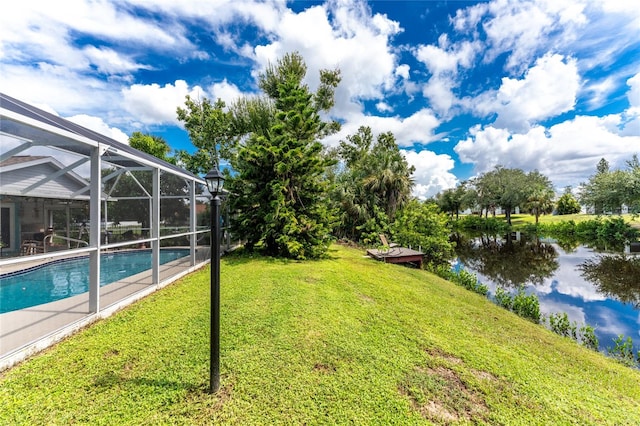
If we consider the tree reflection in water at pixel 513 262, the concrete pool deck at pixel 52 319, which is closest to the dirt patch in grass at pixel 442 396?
the concrete pool deck at pixel 52 319

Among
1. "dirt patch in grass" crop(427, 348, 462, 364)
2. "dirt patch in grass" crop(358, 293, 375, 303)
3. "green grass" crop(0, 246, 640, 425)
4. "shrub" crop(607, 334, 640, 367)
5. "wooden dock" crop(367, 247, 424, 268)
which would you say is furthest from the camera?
"wooden dock" crop(367, 247, 424, 268)

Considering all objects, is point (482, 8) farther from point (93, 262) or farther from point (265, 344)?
point (93, 262)

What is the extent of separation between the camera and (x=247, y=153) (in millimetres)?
7824

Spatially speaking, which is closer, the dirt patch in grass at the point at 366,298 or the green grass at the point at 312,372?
the green grass at the point at 312,372

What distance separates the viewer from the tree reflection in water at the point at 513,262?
9.94 metres

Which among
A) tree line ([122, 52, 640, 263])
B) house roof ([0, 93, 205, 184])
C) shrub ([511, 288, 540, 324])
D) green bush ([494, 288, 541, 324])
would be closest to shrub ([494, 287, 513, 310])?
green bush ([494, 288, 541, 324])

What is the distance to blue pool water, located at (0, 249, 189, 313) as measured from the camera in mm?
4773

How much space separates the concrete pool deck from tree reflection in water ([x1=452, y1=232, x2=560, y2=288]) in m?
10.7

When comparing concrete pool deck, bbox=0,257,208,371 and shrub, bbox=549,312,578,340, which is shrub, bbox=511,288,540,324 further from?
concrete pool deck, bbox=0,257,208,371

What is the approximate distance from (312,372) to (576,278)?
12203 mm

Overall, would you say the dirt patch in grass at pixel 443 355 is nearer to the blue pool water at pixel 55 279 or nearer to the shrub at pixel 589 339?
the shrub at pixel 589 339

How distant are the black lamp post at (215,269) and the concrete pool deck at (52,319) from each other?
2.19 metres

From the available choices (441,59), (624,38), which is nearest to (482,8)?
(441,59)

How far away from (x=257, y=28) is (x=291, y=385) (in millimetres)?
11745
